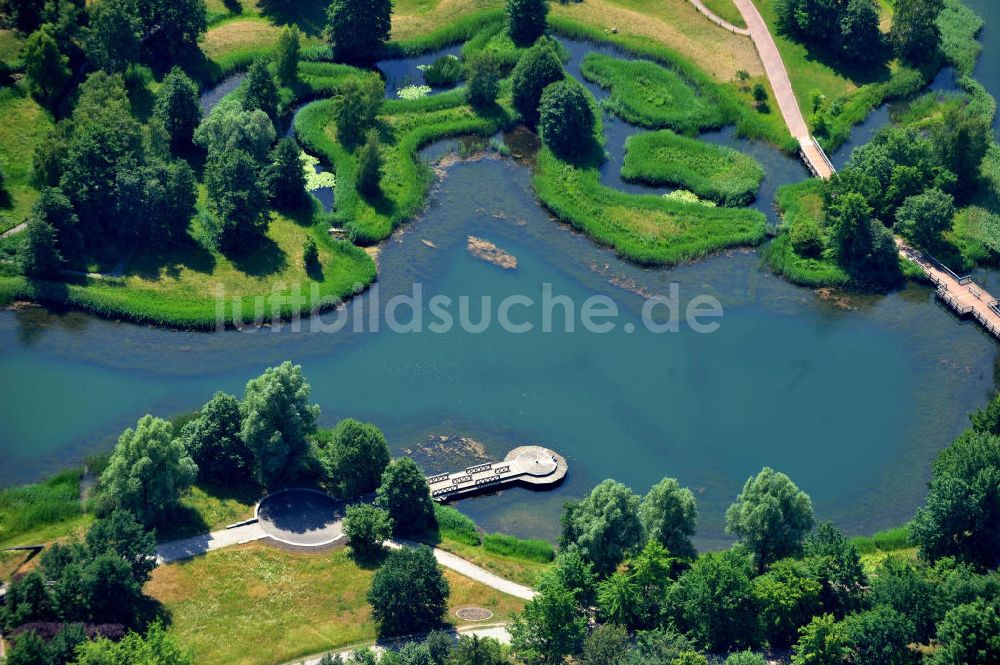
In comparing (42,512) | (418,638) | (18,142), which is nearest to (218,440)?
(42,512)

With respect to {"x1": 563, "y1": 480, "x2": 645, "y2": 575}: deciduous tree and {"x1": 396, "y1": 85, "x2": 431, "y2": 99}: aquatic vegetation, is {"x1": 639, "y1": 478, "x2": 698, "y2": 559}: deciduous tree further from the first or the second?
{"x1": 396, "y1": 85, "x2": 431, "y2": 99}: aquatic vegetation

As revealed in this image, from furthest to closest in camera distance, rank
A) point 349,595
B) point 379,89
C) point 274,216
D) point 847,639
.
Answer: point 379,89, point 274,216, point 349,595, point 847,639

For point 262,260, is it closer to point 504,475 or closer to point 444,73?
point 504,475

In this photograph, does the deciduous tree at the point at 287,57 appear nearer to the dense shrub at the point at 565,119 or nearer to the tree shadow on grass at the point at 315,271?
the dense shrub at the point at 565,119

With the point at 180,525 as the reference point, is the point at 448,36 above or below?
above

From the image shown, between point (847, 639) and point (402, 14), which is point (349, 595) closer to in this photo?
point (847, 639)

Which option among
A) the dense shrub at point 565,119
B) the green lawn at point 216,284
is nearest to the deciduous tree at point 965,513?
the green lawn at point 216,284

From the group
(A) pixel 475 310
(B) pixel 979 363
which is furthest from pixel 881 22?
(A) pixel 475 310
